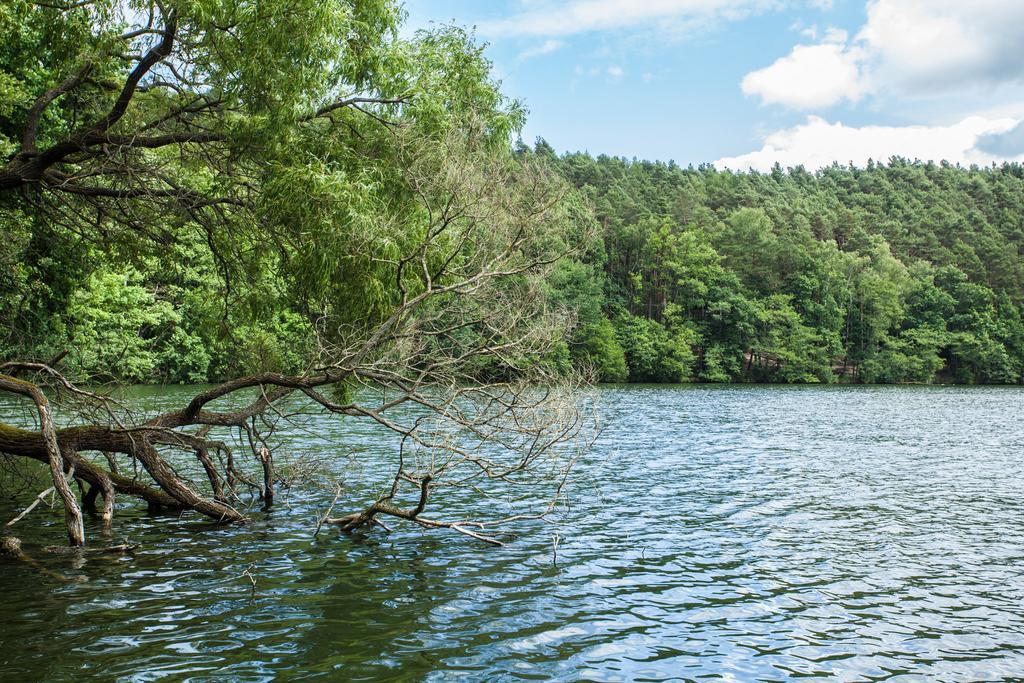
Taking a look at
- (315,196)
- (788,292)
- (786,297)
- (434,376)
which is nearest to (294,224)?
(315,196)

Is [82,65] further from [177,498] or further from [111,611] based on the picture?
[111,611]

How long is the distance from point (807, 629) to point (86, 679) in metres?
7.35

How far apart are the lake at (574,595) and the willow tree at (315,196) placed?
123cm

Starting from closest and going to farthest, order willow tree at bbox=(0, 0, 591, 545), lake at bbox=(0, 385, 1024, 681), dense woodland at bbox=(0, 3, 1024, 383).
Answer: lake at bbox=(0, 385, 1024, 681), willow tree at bbox=(0, 0, 591, 545), dense woodland at bbox=(0, 3, 1024, 383)

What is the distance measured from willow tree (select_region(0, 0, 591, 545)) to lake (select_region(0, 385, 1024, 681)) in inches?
48.6

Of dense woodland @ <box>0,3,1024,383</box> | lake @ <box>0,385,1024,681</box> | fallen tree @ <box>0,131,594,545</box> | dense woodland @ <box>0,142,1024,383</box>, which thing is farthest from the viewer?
dense woodland @ <box>0,142,1024,383</box>

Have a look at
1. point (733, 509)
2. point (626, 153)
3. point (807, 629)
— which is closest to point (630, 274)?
point (626, 153)

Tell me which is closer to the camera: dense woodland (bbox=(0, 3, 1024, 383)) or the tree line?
dense woodland (bbox=(0, 3, 1024, 383))

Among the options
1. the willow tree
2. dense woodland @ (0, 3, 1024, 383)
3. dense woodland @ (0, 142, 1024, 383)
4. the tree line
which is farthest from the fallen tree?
the tree line

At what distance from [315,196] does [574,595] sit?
6848 mm

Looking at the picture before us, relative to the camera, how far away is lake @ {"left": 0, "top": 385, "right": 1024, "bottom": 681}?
26.3 feet

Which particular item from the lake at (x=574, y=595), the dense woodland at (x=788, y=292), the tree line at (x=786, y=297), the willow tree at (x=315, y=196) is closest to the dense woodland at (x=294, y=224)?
the willow tree at (x=315, y=196)

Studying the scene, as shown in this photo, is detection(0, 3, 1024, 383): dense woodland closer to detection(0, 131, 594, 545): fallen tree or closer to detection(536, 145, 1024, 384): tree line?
detection(536, 145, 1024, 384): tree line

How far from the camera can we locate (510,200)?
13.0 m
